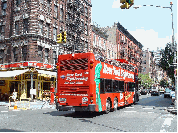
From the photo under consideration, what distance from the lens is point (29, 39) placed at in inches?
1141

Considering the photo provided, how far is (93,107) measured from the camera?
498 inches

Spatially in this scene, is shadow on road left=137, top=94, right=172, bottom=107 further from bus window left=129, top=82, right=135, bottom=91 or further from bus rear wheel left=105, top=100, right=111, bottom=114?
bus rear wheel left=105, top=100, right=111, bottom=114

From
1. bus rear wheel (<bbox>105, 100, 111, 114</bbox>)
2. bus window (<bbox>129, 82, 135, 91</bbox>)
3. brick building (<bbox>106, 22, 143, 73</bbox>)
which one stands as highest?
brick building (<bbox>106, 22, 143, 73</bbox>)

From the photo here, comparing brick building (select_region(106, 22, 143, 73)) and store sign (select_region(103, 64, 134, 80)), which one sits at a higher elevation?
brick building (select_region(106, 22, 143, 73))

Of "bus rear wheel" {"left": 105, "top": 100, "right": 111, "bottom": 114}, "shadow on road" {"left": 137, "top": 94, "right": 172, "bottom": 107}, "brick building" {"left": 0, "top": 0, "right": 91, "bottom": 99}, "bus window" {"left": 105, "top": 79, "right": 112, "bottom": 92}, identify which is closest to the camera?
"bus window" {"left": 105, "top": 79, "right": 112, "bottom": 92}

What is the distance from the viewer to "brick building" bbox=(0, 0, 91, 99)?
1142 inches

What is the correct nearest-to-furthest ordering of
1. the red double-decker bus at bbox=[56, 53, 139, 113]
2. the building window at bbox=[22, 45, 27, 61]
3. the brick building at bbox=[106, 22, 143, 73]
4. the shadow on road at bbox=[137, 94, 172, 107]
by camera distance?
the red double-decker bus at bbox=[56, 53, 139, 113] → the shadow on road at bbox=[137, 94, 172, 107] → the building window at bbox=[22, 45, 27, 61] → the brick building at bbox=[106, 22, 143, 73]

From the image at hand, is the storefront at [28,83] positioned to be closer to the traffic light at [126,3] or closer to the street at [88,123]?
the street at [88,123]

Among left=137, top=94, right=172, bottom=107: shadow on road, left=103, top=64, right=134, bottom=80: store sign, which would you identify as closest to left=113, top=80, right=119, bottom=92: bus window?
left=103, top=64, right=134, bottom=80: store sign

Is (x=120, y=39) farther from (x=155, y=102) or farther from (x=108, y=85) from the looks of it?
(x=108, y=85)

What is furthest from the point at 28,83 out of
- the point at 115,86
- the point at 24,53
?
the point at 115,86

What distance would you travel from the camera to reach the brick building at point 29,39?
1142 inches

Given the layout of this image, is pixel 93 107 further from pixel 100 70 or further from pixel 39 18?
pixel 39 18

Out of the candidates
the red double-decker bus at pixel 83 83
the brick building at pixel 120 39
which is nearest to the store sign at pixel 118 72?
the red double-decker bus at pixel 83 83
